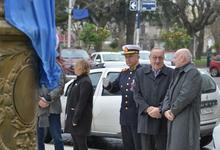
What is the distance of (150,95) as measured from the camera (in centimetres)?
734

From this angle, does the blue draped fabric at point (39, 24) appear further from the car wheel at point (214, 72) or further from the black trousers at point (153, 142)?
the car wheel at point (214, 72)

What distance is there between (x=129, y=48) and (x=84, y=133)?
134 centimetres

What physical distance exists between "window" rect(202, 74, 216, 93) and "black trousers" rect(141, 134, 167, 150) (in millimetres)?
3084

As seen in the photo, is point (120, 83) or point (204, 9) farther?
point (204, 9)

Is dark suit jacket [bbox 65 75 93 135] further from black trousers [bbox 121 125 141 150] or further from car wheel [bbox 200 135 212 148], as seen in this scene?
car wheel [bbox 200 135 212 148]

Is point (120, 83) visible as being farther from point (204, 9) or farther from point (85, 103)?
point (204, 9)

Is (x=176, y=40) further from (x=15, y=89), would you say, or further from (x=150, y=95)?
(x=15, y=89)

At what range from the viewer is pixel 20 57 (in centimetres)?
252

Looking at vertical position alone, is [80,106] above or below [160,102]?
below

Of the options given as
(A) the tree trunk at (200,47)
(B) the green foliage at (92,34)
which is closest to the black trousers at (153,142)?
(B) the green foliage at (92,34)

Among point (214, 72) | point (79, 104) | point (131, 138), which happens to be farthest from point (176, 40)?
point (79, 104)

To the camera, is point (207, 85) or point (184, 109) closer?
point (184, 109)

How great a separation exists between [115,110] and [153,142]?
282 centimetres

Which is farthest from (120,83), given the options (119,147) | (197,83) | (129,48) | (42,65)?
(42,65)
